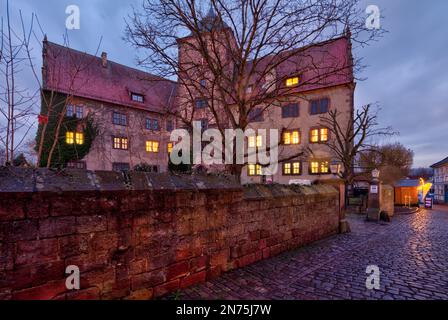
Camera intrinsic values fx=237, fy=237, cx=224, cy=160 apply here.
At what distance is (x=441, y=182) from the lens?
41.8 meters

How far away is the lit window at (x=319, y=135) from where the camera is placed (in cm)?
2111

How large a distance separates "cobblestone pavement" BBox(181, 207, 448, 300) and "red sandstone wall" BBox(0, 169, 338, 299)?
37 centimetres

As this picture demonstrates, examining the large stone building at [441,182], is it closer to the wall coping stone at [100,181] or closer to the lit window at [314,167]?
the lit window at [314,167]

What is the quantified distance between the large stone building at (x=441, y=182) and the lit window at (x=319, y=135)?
30.6 metres

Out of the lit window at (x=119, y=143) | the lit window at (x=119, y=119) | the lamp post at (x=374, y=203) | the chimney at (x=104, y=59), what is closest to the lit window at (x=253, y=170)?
the lamp post at (x=374, y=203)

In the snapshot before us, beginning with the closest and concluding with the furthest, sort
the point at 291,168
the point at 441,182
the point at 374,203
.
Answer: the point at 374,203 → the point at 291,168 → the point at 441,182

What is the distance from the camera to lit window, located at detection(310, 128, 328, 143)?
21109mm

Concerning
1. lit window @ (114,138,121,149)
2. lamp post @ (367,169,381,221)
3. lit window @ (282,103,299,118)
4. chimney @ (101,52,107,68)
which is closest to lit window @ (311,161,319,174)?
lit window @ (282,103,299,118)

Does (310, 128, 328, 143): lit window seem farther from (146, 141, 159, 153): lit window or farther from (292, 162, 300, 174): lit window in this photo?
(146, 141, 159, 153): lit window

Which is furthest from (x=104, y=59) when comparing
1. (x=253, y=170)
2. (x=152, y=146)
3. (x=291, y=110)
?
(x=291, y=110)

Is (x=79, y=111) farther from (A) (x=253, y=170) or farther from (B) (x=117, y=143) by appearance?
(A) (x=253, y=170)

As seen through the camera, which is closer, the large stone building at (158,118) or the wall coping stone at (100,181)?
the wall coping stone at (100,181)

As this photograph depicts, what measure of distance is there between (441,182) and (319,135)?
36.5 m
